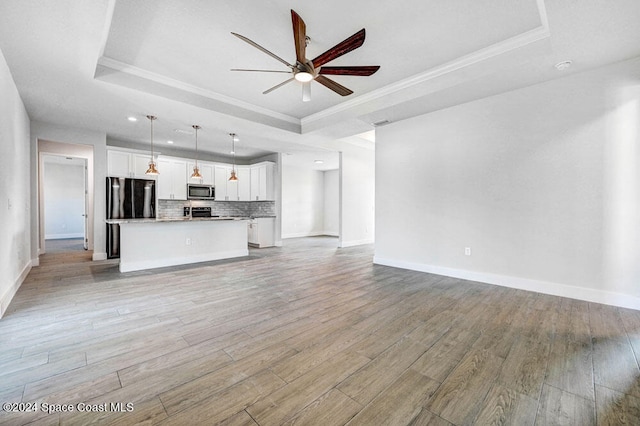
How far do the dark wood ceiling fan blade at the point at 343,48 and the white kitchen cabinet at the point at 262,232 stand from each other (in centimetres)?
555

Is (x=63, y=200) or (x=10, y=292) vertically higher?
(x=63, y=200)

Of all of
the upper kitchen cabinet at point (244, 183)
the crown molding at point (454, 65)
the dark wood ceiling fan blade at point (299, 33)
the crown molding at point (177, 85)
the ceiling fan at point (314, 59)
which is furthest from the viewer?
the upper kitchen cabinet at point (244, 183)

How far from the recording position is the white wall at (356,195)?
771 centimetres

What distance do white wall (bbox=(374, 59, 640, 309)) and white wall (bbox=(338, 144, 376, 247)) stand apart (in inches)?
109

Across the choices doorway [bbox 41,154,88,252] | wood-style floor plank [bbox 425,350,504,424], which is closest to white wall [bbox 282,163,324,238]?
doorway [bbox 41,154,88,252]

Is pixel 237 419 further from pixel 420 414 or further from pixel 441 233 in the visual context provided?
pixel 441 233

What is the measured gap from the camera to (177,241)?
5.27m

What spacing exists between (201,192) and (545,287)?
799 cm

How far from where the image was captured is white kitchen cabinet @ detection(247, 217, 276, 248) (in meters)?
7.74

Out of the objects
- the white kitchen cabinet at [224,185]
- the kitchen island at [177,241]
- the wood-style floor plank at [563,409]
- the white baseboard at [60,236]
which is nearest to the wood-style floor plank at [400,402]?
the wood-style floor plank at [563,409]

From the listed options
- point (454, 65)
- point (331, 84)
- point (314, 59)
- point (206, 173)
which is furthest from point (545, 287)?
point (206, 173)

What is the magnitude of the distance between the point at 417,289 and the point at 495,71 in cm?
289

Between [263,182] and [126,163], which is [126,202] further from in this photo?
[263,182]

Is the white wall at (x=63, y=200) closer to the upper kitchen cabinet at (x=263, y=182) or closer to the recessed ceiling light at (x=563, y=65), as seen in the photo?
the upper kitchen cabinet at (x=263, y=182)
